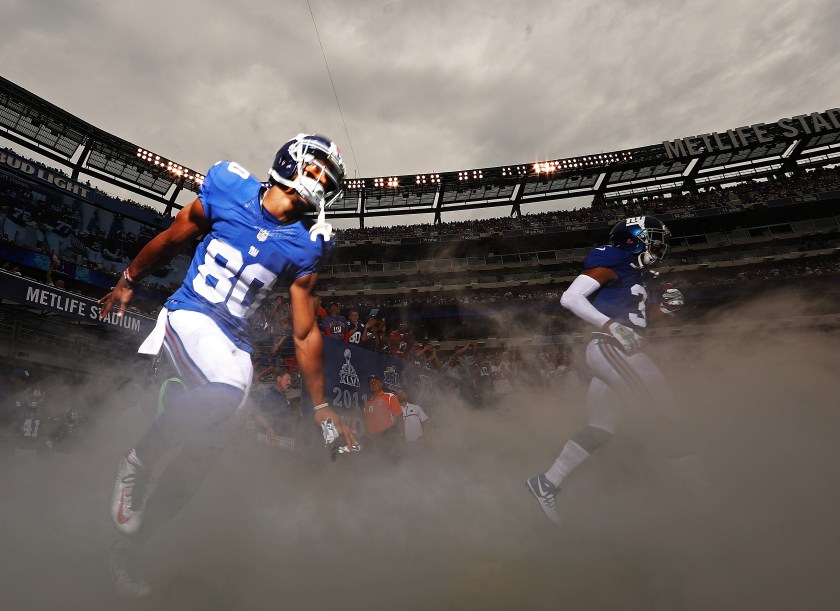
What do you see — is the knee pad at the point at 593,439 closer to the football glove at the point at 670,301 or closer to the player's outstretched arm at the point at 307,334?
the football glove at the point at 670,301

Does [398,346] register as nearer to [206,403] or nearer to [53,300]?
[53,300]

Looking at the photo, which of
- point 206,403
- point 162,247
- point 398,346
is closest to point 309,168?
point 162,247

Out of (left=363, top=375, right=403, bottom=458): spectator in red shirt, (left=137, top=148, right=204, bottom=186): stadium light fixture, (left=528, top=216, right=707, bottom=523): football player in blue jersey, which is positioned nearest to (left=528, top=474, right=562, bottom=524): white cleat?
(left=528, top=216, right=707, bottom=523): football player in blue jersey

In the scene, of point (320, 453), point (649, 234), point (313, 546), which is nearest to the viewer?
point (313, 546)

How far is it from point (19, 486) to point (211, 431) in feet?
11.1

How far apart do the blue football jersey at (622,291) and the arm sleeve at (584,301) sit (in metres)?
0.14

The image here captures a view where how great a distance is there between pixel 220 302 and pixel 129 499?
1178 millimetres

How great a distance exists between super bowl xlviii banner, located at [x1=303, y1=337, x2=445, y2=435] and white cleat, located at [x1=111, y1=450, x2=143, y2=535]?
430cm

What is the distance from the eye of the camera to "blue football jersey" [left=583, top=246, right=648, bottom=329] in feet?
14.9

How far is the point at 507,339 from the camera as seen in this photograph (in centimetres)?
3238

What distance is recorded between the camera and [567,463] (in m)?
4.16

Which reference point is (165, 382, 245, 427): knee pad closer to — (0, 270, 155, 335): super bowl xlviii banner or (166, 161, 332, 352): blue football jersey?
(166, 161, 332, 352): blue football jersey

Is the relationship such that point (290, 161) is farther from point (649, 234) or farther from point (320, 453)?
point (320, 453)

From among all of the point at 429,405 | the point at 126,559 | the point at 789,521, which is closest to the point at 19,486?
the point at 126,559
